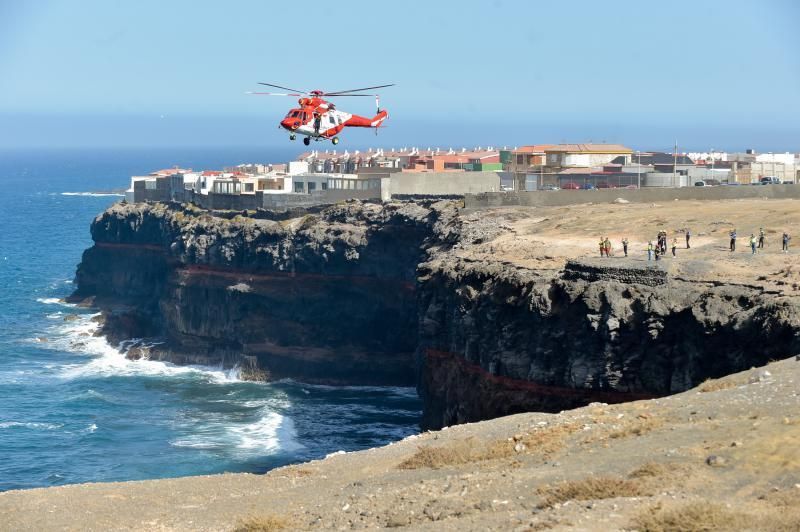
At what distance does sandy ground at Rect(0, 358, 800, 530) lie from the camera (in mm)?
30016

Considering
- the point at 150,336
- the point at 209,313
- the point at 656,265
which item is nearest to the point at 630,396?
the point at 656,265

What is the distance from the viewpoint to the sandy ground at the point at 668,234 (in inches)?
2274

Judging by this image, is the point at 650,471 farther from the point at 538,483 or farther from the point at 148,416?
the point at 148,416

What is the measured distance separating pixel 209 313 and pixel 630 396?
5422 centimetres

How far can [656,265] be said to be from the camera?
187 feet

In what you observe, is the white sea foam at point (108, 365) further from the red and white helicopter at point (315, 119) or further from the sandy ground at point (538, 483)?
the sandy ground at point (538, 483)

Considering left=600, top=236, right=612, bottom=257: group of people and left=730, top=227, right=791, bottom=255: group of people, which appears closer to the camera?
left=730, top=227, right=791, bottom=255: group of people

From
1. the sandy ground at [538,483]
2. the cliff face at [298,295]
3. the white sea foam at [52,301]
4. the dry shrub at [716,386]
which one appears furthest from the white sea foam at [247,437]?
the white sea foam at [52,301]

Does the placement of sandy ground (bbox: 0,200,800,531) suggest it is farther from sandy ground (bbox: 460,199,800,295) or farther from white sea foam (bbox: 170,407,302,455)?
white sea foam (bbox: 170,407,302,455)

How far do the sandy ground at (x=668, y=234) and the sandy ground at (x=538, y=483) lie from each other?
14655mm

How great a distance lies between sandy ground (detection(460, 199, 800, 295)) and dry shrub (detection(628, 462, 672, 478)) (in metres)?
20.0

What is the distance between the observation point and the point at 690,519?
27922mm

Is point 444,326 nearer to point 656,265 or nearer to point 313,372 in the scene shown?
point 656,265

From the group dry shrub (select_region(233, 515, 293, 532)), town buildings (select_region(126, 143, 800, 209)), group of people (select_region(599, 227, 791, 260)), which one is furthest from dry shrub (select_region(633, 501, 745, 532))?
town buildings (select_region(126, 143, 800, 209))
